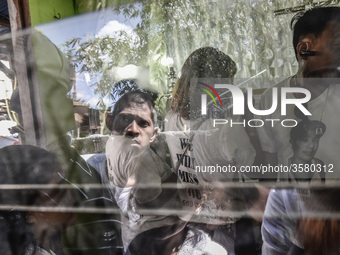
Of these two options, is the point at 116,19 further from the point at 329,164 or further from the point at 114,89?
the point at 329,164

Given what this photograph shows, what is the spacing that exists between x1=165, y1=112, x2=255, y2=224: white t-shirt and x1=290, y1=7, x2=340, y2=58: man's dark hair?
531 mm

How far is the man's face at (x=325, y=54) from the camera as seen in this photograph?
94 centimetres

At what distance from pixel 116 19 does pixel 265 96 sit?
0.99m

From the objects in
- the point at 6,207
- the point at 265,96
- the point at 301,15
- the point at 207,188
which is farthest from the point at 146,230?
the point at 301,15

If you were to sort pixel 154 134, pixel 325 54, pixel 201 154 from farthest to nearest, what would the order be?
pixel 154 134
pixel 201 154
pixel 325 54

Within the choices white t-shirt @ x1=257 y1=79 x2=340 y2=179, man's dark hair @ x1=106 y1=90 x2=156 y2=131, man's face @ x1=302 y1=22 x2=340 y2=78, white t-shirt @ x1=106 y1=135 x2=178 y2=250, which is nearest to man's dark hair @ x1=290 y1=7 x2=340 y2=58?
man's face @ x1=302 y1=22 x2=340 y2=78

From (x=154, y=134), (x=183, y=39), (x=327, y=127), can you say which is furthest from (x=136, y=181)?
(x=327, y=127)

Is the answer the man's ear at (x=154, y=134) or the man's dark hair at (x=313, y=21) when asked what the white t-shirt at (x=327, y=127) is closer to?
the man's dark hair at (x=313, y=21)

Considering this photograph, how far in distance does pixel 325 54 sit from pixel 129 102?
1035 mm

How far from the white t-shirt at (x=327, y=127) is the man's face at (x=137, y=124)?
626mm

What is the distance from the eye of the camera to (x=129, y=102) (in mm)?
1292

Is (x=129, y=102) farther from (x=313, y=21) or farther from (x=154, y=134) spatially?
(x=313, y=21)

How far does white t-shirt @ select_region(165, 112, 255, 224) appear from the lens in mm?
1086

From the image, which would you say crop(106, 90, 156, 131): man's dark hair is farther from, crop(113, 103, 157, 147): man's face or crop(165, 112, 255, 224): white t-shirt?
crop(165, 112, 255, 224): white t-shirt
